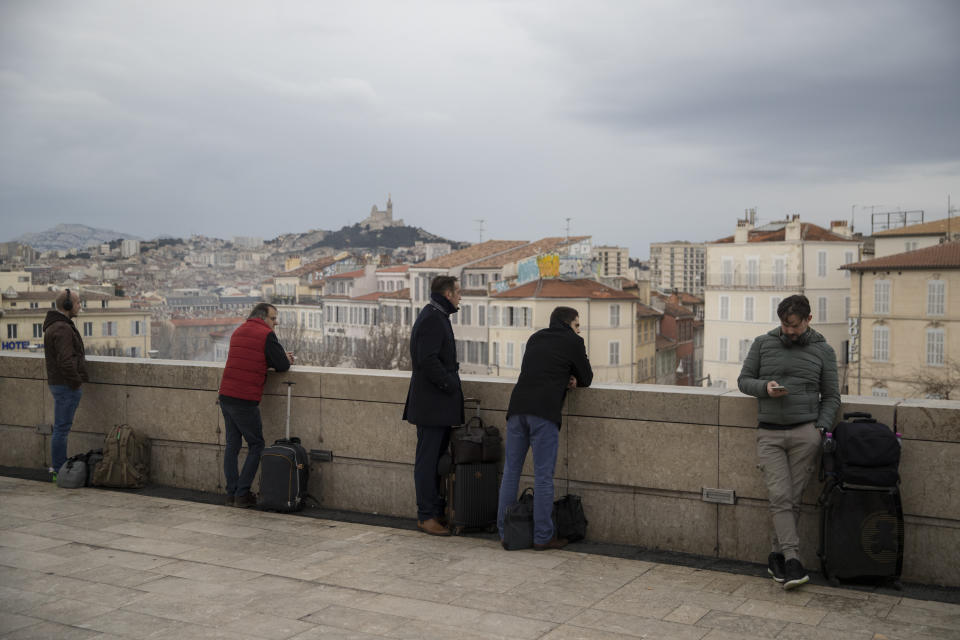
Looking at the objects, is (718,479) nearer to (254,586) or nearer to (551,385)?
(551,385)

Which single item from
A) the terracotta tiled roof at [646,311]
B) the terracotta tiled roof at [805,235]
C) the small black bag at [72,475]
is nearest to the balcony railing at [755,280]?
the terracotta tiled roof at [805,235]

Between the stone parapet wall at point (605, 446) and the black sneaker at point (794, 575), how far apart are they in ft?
1.50

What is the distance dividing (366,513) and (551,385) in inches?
86.7

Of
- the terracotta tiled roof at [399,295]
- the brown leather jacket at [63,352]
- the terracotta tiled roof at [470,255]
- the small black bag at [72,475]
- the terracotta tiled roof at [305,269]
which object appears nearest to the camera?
the small black bag at [72,475]

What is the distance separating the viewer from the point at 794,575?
17.3ft

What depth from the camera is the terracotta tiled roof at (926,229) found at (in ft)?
217

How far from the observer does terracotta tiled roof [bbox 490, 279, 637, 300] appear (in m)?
74.2

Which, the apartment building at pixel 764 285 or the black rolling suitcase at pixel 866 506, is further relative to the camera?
the apartment building at pixel 764 285

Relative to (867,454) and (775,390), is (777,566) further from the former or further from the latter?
(775,390)

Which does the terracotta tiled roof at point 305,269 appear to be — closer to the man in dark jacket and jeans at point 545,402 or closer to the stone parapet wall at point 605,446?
the stone parapet wall at point 605,446

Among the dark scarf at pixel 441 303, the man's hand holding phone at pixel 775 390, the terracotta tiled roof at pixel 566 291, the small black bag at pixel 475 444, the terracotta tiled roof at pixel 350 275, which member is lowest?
the small black bag at pixel 475 444

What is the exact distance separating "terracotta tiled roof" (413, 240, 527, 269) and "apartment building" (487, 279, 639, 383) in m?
16.3

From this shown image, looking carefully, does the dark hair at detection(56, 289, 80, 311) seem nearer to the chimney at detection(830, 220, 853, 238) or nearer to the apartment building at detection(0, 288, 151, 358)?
the apartment building at detection(0, 288, 151, 358)

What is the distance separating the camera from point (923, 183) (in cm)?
10531
